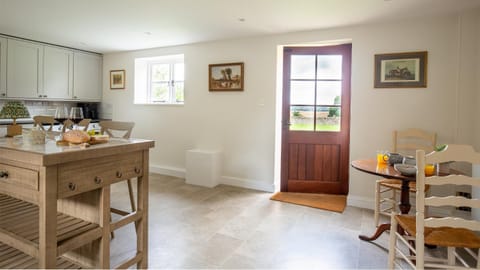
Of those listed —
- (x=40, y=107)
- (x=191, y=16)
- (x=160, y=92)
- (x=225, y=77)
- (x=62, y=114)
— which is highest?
(x=191, y=16)

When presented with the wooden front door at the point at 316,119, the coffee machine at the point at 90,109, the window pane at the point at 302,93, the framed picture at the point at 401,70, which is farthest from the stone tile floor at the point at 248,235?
the coffee machine at the point at 90,109

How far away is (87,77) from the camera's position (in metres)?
5.29

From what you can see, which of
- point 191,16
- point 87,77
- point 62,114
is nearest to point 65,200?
point 62,114

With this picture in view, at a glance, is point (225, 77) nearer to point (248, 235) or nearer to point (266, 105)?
point (266, 105)

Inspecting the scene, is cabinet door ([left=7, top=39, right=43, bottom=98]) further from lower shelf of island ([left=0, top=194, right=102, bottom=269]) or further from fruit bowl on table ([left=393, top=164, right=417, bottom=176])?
fruit bowl on table ([left=393, top=164, right=417, bottom=176])

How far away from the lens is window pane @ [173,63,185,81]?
491 cm

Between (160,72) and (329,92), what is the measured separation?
304 cm

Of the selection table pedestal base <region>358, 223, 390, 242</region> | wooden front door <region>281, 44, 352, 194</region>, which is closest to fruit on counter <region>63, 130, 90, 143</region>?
table pedestal base <region>358, 223, 390, 242</region>

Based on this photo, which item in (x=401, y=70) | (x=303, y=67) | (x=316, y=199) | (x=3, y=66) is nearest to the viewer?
(x=401, y=70)

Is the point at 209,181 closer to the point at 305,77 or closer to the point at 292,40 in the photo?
the point at 305,77

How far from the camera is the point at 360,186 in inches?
136

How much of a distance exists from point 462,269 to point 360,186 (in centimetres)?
191

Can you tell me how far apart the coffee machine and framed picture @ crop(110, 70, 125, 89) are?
0.61 metres

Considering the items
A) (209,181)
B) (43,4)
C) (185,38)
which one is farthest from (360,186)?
(43,4)
